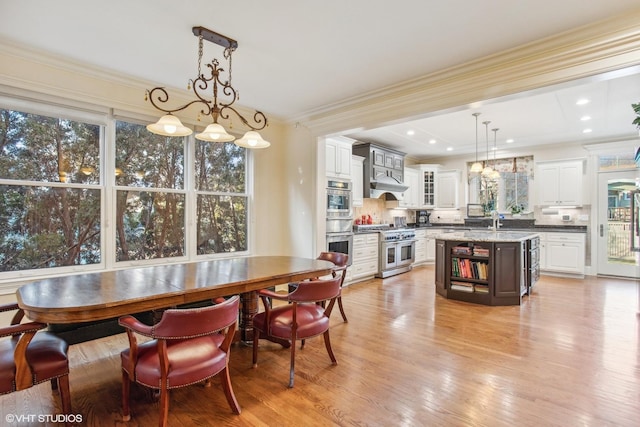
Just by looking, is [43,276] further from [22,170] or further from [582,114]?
[582,114]

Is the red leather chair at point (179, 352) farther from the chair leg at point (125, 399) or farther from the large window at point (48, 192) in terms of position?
the large window at point (48, 192)

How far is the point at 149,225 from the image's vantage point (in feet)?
13.2

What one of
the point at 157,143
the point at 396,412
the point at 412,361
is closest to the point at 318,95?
the point at 157,143

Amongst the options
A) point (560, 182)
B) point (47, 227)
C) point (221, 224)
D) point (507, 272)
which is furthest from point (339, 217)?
point (560, 182)

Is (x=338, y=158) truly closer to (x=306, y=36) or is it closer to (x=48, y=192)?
(x=306, y=36)

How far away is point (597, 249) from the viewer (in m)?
6.59

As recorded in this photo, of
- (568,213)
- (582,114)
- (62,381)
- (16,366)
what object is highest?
(582,114)

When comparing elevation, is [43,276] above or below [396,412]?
above

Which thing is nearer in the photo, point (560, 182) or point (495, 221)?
point (495, 221)

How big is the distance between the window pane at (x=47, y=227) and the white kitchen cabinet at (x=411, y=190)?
612 cm

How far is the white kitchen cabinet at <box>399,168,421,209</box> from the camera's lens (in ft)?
25.6

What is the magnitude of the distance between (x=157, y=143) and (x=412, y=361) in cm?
383

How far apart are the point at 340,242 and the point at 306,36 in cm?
338

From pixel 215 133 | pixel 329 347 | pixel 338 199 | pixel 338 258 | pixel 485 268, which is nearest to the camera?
pixel 215 133
